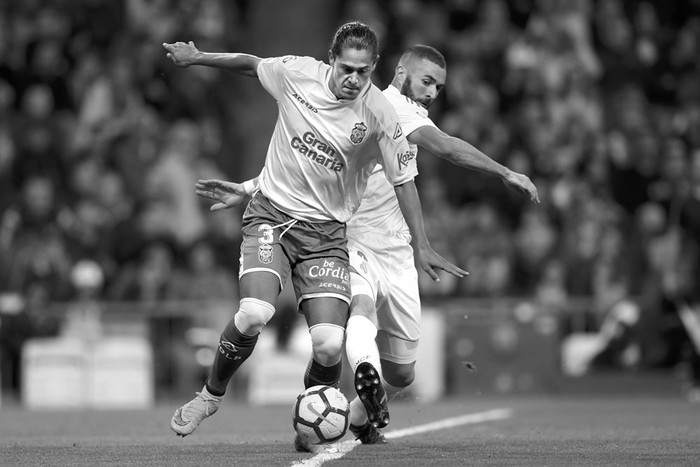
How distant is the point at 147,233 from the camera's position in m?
17.2

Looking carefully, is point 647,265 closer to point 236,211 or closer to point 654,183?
point 654,183

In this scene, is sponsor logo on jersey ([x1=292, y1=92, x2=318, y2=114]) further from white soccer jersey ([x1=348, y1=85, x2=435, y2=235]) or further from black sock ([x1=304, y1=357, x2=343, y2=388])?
black sock ([x1=304, y1=357, x2=343, y2=388])

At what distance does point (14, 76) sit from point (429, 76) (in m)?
11.3

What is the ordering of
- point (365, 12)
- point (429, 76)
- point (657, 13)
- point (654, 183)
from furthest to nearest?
point (657, 13), point (365, 12), point (654, 183), point (429, 76)

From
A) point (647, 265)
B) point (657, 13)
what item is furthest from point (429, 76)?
point (657, 13)

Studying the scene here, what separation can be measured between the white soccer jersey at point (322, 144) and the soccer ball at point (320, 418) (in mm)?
1142

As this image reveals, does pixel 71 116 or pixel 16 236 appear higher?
pixel 71 116

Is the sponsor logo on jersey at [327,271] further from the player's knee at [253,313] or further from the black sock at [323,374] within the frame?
the black sock at [323,374]

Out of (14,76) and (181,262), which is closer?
(181,262)

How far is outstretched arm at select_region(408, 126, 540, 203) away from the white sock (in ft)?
3.82

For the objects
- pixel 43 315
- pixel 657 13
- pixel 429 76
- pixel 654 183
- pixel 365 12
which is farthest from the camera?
pixel 657 13

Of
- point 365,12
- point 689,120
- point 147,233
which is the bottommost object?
point 147,233

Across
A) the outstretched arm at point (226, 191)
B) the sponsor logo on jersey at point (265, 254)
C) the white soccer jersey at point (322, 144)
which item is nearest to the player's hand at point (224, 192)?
the outstretched arm at point (226, 191)

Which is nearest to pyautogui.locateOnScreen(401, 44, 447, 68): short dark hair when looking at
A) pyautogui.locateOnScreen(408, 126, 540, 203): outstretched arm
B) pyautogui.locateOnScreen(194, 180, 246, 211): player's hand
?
pyautogui.locateOnScreen(408, 126, 540, 203): outstretched arm
